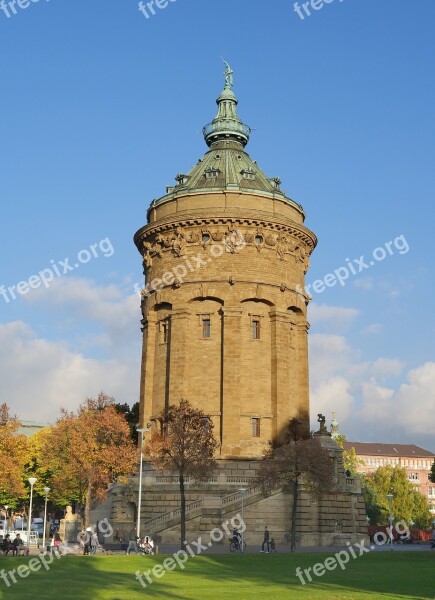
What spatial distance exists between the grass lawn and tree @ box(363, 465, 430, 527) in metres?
73.9

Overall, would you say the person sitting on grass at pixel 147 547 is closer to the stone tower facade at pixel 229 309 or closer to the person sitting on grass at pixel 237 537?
the person sitting on grass at pixel 237 537

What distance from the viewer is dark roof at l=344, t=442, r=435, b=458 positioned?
7082 inches

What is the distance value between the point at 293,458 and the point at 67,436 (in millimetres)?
26582

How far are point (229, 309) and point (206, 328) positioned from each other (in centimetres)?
258

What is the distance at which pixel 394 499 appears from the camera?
11044cm

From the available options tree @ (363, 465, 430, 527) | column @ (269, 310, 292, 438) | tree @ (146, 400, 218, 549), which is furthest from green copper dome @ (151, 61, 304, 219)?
tree @ (363, 465, 430, 527)

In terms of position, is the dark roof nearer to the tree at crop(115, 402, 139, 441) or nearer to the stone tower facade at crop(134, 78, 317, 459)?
the tree at crop(115, 402, 139, 441)

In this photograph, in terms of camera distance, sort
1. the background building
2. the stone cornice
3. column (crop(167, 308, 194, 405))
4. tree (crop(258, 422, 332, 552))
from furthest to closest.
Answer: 1. the background building
2. the stone cornice
3. column (crop(167, 308, 194, 405))
4. tree (crop(258, 422, 332, 552))

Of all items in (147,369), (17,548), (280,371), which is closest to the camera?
(17,548)

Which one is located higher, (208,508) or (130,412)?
(130,412)

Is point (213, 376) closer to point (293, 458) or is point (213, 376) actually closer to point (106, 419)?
point (106, 419)

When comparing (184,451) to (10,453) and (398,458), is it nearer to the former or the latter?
(10,453)

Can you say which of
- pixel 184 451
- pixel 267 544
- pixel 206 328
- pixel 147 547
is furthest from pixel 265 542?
pixel 206 328

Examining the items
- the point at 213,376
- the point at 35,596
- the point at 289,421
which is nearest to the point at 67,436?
the point at 213,376
